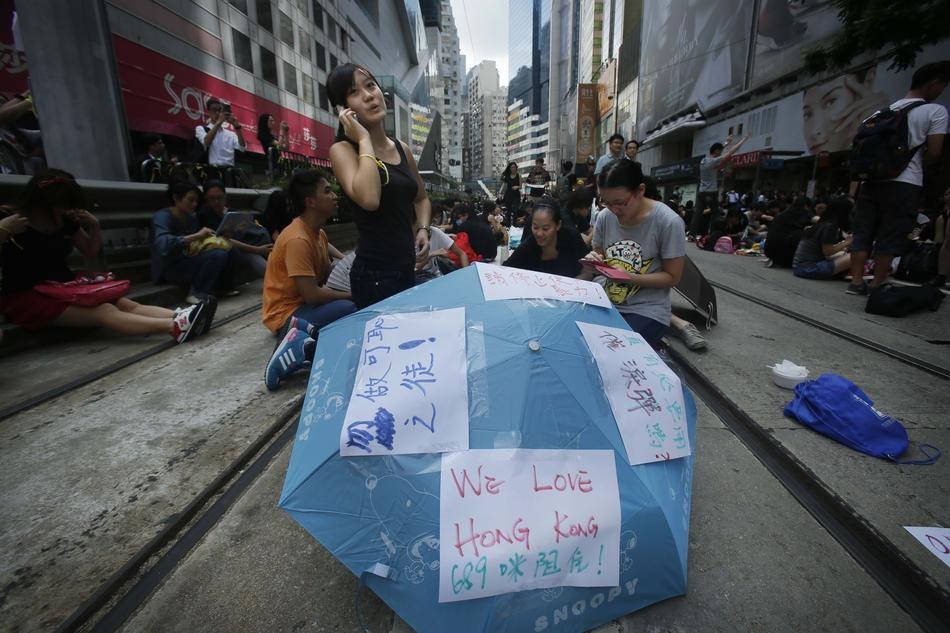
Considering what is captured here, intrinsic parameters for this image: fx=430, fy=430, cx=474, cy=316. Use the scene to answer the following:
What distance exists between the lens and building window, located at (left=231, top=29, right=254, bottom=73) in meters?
17.1

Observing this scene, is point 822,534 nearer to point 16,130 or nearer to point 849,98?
point 16,130

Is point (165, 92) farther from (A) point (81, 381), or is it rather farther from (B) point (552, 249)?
(B) point (552, 249)

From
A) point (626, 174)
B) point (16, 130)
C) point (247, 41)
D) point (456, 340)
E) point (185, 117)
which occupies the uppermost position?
point (247, 41)

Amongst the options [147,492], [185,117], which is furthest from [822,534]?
[185,117]

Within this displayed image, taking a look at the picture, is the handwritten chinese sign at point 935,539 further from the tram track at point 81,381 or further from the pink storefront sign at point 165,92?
the pink storefront sign at point 165,92

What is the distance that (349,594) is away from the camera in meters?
1.33

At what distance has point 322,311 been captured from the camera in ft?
10.4

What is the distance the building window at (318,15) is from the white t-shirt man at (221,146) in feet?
75.7

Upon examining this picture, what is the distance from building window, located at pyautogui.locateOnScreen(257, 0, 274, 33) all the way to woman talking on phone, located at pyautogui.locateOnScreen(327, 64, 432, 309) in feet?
74.1

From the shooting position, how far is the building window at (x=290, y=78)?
71.3ft

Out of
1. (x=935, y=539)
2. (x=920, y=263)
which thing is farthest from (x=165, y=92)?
(x=920, y=263)

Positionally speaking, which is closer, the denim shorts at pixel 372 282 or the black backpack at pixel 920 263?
the denim shorts at pixel 372 282

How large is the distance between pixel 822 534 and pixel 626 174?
6.49 feet

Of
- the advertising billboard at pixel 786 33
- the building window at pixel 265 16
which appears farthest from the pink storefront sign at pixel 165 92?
the advertising billboard at pixel 786 33
